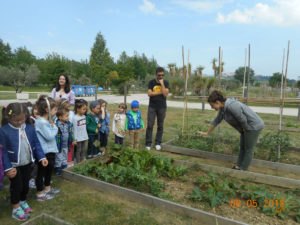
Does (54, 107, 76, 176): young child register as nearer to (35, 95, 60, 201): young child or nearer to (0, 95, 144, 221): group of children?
(0, 95, 144, 221): group of children

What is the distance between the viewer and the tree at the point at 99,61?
99.9 ft

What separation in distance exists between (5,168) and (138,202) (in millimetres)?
1645

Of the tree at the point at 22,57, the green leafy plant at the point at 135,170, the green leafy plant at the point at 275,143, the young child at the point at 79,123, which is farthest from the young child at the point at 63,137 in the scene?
the tree at the point at 22,57

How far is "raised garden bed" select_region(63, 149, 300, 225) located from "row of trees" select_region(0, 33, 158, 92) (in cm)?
2564

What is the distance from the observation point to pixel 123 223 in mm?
2383

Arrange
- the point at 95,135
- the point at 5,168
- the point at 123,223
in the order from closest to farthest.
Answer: the point at 5,168 → the point at 123,223 → the point at 95,135

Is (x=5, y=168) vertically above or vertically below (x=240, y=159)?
above

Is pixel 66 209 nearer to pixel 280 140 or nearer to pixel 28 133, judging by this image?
pixel 28 133

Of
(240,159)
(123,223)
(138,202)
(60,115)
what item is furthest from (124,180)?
(240,159)

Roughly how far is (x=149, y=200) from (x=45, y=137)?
164 centimetres

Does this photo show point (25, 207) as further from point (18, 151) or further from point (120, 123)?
point (120, 123)

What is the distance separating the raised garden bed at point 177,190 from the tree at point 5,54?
6016 centimetres
